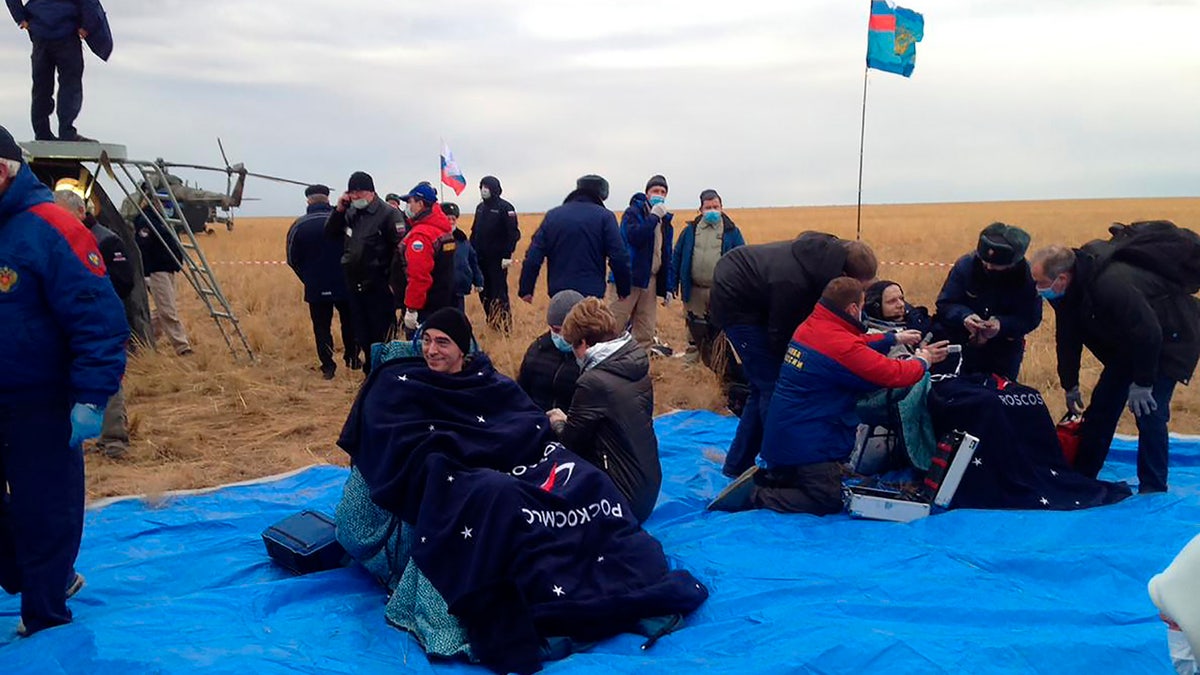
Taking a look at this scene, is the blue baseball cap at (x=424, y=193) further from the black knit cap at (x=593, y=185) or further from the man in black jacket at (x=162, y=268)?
the man in black jacket at (x=162, y=268)

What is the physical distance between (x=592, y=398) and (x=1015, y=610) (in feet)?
6.52

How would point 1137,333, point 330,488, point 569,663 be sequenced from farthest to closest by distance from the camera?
point 330,488
point 1137,333
point 569,663

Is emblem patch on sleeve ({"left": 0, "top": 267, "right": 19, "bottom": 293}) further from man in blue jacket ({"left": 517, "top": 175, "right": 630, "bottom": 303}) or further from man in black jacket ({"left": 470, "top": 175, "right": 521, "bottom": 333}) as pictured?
man in black jacket ({"left": 470, "top": 175, "right": 521, "bottom": 333})

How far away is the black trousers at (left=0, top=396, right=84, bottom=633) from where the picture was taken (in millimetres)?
3473

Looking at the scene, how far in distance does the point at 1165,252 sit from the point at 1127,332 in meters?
0.45

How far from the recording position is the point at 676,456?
6.32m

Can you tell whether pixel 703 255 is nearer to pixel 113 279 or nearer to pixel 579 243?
pixel 579 243

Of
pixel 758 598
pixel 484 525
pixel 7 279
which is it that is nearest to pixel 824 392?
pixel 758 598

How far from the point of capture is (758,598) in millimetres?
3912

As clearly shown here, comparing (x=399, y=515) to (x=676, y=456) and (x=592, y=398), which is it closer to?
(x=592, y=398)

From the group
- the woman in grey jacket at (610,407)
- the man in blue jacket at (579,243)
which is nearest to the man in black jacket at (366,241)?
the man in blue jacket at (579,243)

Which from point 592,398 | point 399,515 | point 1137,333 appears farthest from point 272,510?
point 1137,333

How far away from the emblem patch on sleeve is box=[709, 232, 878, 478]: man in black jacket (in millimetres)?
3587

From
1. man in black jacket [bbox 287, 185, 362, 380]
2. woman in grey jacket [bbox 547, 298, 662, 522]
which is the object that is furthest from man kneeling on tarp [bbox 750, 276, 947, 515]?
man in black jacket [bbox 287, 185, 362, 380]
